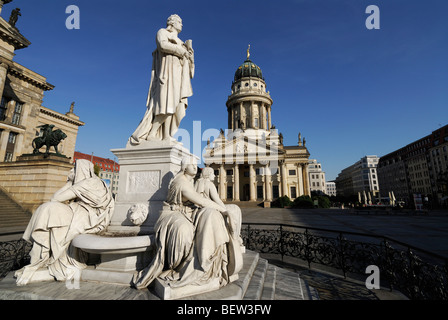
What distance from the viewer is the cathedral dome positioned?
209ft

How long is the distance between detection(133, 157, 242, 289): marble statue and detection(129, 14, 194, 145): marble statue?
6.16ft

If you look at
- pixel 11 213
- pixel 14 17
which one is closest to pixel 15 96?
pixel 14 17

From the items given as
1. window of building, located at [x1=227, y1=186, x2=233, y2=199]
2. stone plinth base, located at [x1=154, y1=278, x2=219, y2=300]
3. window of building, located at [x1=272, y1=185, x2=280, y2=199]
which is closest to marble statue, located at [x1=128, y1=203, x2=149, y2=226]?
stone plinth base, located at [x1=154, y1=278, x2=219, y2=300]

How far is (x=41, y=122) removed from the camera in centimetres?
2745

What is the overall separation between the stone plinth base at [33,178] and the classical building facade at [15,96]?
549 centimetres

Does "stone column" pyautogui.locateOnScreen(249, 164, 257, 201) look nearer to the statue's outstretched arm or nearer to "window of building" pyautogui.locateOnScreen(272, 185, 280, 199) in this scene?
"window of building" pyautogui.locateOnScreen(272, 185, 280, 199)

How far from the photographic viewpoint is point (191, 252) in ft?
8.25

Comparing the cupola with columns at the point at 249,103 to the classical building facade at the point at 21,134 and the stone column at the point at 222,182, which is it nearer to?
the stone column at the point at 222,182

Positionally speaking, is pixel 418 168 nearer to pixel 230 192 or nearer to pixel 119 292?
pixel 230 192

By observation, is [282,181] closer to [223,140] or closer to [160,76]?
[223,140]

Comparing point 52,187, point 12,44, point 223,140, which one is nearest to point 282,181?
point 223,140
